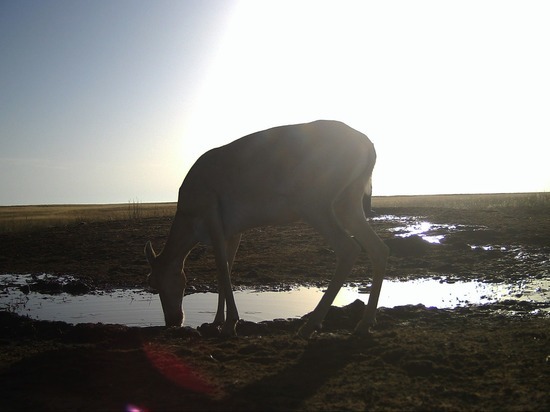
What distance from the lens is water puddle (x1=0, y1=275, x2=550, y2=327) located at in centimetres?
1002

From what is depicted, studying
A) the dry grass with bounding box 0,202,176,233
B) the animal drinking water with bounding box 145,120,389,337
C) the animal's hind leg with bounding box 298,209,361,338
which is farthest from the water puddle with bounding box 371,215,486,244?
the dry grass with bounding box 0,202,176,233

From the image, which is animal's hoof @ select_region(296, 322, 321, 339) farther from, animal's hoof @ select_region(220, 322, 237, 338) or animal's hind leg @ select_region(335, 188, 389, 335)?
animal's hoof @ select_region(220, 322, 237, 338)

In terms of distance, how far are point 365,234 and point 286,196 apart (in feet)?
4.21

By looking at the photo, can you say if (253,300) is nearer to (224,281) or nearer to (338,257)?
(224,281)

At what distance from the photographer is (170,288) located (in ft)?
29.2

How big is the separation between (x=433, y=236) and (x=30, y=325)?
51.6 ft

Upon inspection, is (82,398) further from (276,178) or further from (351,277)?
(351,277)

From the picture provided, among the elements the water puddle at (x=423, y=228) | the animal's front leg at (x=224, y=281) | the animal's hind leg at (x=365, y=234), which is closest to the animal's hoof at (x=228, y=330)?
the animal's front leg at (x=224, y=281)

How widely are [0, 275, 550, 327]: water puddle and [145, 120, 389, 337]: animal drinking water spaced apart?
173 cm

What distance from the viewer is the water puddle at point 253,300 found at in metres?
10.0

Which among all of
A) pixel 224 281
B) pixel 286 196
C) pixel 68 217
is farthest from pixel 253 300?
pixel 68 217

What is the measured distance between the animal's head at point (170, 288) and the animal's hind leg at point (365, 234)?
2855mm

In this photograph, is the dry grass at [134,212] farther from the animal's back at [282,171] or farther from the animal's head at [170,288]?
the animal's back at [282,171]

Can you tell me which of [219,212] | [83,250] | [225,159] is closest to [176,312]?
[219,212]
